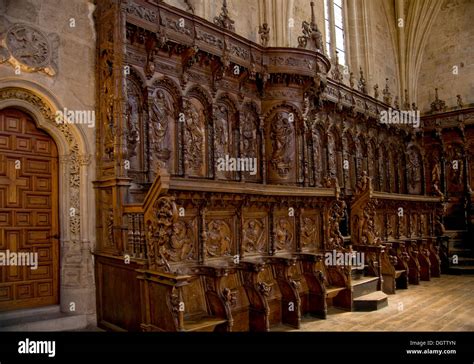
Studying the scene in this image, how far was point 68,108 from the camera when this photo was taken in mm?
5141

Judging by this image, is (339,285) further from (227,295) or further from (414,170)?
(414,170)

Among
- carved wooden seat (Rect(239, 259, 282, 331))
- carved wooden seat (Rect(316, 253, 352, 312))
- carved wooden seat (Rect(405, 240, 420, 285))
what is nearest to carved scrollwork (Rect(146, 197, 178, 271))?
carved wooden seat (Rect(239, 259, 282, 331))

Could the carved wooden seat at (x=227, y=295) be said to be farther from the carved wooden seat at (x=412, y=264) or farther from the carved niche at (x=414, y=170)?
the carved niche at (x=414, y=170)

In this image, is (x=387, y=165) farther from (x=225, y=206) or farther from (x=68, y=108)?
(x=68, y=108)

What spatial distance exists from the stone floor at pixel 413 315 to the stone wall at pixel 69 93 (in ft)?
8.64

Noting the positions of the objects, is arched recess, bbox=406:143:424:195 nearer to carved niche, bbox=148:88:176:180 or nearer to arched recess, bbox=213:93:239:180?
arched recess, bbox=213:93:239:180

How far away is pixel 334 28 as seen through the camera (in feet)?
39.4

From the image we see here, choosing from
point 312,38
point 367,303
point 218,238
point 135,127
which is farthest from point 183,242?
point 312,38

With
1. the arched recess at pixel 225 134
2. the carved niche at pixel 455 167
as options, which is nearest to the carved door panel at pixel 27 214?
the arched recess at pixel 225 134

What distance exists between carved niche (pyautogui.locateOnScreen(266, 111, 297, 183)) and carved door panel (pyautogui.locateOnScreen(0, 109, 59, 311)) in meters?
4.20

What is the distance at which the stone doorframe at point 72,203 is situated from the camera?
5012 millimetres

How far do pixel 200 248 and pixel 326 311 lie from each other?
7.16ft

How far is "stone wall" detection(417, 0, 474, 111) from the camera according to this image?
46.8 feet

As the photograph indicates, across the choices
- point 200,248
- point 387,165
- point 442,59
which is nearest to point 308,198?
point 200,248
